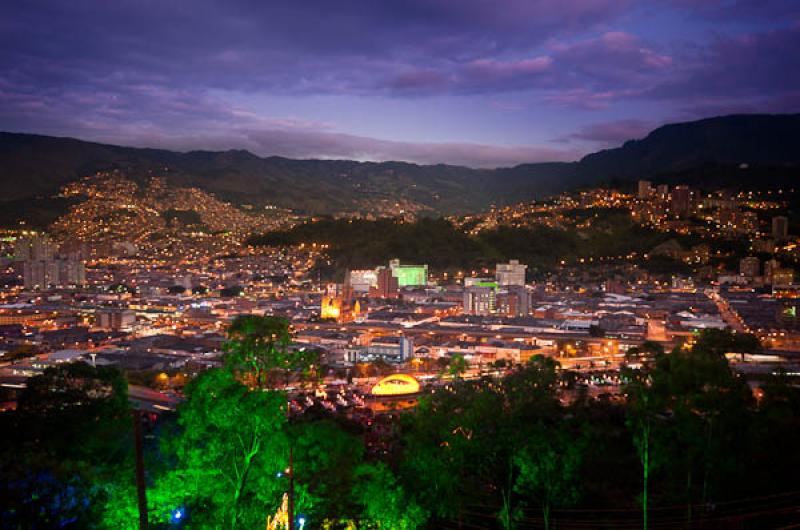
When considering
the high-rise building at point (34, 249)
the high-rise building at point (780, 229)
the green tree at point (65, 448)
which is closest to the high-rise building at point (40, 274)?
the high-rise building at point (34, 249)

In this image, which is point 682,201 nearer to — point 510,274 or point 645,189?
point 645,189

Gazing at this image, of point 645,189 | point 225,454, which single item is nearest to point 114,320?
point 225,454

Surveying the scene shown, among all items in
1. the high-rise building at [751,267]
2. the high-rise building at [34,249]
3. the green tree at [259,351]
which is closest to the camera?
the green tree at [259,351]

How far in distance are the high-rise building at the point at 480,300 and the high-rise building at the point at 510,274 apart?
615 centimetres

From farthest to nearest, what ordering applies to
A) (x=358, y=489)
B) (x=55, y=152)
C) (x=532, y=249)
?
(x=55, y=152)
(x=532, y=249)
(x=358, y=489)

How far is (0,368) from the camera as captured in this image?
12.6 meters

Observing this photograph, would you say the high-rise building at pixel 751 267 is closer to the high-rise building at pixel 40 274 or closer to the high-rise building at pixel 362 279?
the high-rise building at pixel 362 279

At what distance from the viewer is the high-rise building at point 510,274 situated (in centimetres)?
2920

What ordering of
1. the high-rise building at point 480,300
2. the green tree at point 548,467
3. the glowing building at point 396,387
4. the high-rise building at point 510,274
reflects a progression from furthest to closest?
the high-rise building at point 510,274
the high-rise building at point 480,300
the glowing building at point 396,387
the green tree at point 548,467

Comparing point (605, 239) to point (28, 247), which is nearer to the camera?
point (28, 247)

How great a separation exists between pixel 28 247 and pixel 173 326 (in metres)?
18.5

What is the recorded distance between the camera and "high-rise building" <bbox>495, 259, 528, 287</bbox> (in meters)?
29.2

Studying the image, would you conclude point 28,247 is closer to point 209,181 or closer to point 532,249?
point 532,249

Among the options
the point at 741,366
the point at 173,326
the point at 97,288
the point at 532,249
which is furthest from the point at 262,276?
the point at 741,366
